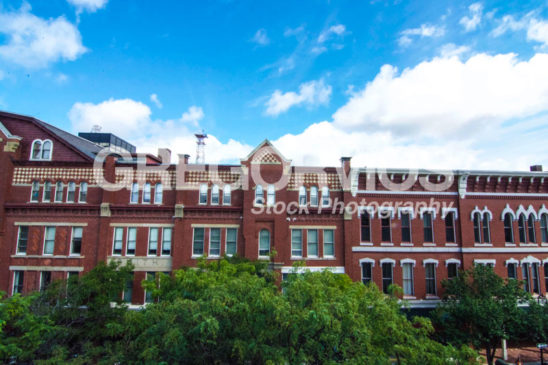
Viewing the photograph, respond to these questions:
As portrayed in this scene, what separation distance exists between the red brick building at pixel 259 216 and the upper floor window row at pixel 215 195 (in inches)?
3.2

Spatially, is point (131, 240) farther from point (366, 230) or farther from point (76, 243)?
point (366, 230)

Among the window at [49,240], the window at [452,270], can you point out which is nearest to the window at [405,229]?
the window at [452,270]

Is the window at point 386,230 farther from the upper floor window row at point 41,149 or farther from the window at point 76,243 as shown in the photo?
the upper floor window row at point 41,149

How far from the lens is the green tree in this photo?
20.4 m

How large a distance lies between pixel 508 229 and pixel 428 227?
668 cm

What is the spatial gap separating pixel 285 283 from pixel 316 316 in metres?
3.33

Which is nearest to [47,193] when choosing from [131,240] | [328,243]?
[131,240]

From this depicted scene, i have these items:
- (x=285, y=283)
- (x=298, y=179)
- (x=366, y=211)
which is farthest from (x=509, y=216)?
(x=285, y=283)

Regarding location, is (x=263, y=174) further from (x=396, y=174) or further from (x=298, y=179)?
(x=396, y=174)

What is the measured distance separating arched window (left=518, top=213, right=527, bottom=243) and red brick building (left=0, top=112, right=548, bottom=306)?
0.31 ft

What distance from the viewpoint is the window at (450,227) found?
85.8 feet

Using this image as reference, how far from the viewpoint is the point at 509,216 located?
87.4ft

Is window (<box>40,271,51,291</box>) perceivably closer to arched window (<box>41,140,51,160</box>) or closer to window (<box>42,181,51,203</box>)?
window (<box>42,181,51,203</box>)

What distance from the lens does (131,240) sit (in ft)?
82.6
